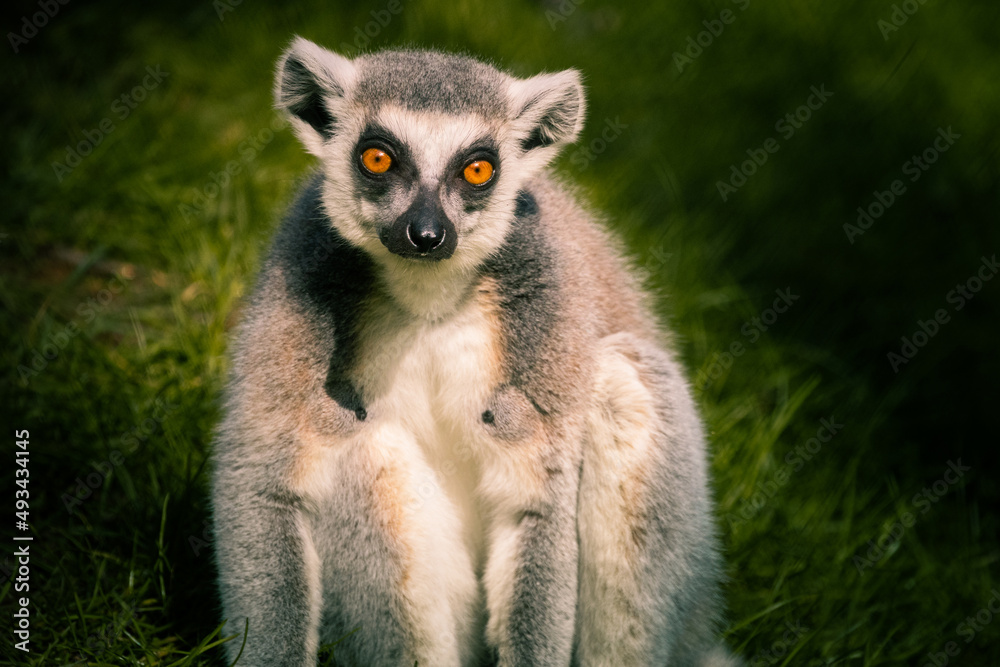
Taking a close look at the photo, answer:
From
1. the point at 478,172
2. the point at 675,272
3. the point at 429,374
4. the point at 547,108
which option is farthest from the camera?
the point at 675,272

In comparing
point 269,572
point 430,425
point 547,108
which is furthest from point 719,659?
point 547,108

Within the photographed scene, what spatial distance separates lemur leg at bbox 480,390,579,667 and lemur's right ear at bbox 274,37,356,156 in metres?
1.25

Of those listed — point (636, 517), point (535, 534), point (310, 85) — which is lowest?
point (535, 534)

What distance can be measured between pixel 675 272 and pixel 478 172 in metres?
3.15

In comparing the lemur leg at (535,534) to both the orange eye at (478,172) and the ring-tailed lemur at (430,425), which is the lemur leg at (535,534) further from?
the orange eye at (478,172)

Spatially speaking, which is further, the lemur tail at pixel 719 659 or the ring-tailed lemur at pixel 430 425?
the lemur tail at pixel 719 659

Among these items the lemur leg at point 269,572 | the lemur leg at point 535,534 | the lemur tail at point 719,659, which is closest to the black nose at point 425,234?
the lemur leg at point 535,534

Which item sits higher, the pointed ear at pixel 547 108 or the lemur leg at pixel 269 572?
the pointed ear at pixel 547 108

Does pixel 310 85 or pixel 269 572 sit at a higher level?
pixel 310 85

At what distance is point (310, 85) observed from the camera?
126 inches

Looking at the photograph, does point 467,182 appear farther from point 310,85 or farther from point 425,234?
point 310,85

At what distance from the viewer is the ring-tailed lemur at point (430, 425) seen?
9.97 ft

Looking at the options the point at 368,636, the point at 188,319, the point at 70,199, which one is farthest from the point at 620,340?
the point at 70,199

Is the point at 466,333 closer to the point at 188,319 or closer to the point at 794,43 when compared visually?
the point at 188,319
